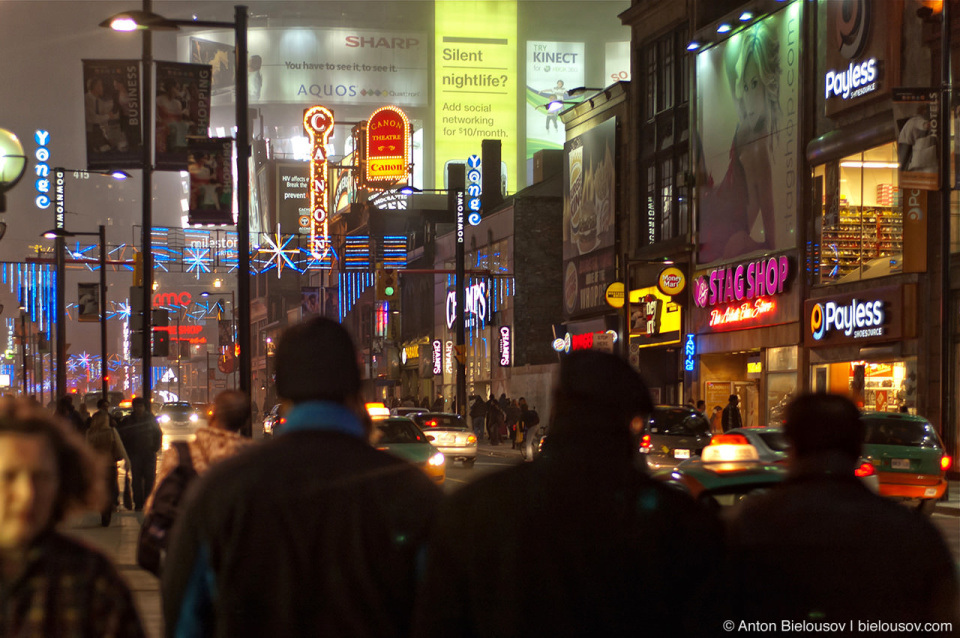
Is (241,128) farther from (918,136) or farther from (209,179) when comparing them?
(918,136)

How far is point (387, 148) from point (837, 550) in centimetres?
7664

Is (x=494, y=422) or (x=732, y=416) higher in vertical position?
(x=732, y=416)

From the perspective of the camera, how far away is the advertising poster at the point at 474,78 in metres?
133

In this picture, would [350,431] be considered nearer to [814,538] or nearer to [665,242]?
[814,538]

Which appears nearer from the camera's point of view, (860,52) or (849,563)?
(849,563)

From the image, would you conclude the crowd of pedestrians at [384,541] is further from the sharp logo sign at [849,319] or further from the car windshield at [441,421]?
the car windshield at [441,421]

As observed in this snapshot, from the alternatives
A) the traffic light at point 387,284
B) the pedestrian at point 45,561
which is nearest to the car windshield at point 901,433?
the pedestrian at point 45,561

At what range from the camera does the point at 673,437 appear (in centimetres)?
2508

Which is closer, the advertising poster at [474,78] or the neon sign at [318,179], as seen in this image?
the neon sign at [318,179]

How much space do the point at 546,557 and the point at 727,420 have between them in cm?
3183

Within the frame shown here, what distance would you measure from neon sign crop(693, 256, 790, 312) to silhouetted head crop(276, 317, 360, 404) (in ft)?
113

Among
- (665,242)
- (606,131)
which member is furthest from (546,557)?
(606,131)

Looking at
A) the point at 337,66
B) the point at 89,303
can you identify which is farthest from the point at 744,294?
the point at 337,66

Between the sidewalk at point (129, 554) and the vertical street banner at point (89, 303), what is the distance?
18.3m
